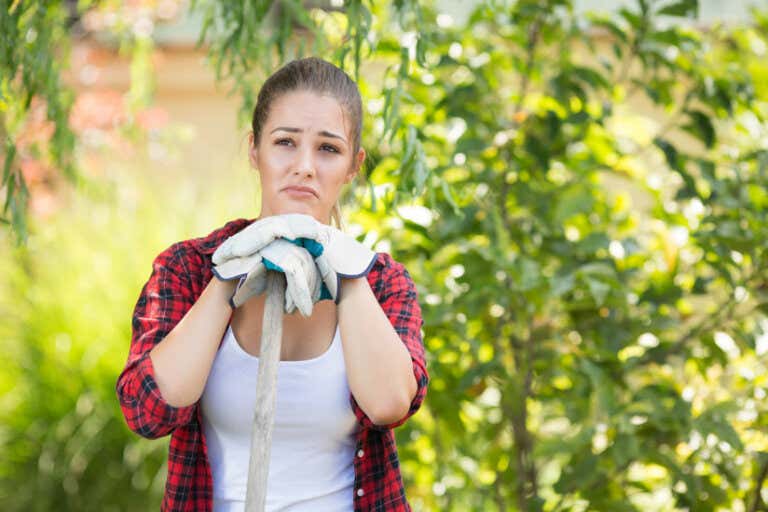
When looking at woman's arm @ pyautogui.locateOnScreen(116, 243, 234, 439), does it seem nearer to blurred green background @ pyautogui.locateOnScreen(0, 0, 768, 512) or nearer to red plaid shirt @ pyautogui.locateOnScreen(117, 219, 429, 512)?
red plaid shirt @ pyautogui.locateOnScreen(117, 219, 429, 512)

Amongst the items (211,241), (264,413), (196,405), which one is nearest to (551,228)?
(211,241)

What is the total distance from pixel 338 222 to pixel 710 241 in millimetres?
1270

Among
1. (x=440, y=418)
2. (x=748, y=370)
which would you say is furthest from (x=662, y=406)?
(x=440, y=418)

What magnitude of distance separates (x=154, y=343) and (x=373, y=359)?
1.24ft

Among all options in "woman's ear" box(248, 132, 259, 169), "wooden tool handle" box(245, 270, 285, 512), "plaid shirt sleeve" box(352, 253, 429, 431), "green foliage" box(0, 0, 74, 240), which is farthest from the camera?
"green foliage" box(0, 0, 74, 240)

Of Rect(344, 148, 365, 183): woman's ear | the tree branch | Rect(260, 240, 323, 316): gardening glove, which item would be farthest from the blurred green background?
Rect(260, 240, 323, 316): gardening glove

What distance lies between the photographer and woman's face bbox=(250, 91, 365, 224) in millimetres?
1767

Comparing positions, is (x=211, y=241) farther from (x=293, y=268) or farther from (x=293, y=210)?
(x=293, y=268)

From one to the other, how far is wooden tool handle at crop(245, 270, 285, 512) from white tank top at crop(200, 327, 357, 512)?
15 cm

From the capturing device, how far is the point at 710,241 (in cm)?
273

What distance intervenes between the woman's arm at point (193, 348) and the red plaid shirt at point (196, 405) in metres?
0.04

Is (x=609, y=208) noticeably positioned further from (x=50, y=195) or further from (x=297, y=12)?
(x=50, y=195)

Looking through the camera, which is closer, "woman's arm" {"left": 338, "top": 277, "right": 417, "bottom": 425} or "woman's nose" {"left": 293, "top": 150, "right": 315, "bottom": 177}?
"woman's arm" {"left": 338, "top": 277, "right": 417, "bottom": 425}

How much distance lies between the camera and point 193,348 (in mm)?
1590
